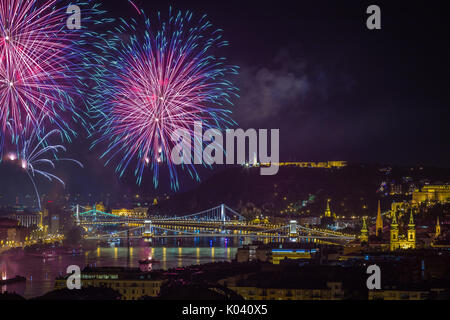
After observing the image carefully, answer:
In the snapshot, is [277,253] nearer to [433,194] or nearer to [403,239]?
[403,239]

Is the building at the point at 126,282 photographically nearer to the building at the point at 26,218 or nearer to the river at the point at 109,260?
the river at the point at 109,260

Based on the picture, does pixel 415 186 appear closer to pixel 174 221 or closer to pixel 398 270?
pixel 174 221

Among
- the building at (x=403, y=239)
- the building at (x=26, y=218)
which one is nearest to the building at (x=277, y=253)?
the building at (x=403, y=239)

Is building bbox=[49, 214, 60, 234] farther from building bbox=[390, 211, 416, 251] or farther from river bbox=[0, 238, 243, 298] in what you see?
building bbox=[390, 211, 416, 251]

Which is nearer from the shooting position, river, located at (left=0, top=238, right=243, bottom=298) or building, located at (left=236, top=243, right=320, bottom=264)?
river, located at (left=0, top=238, right=243, bottom=298)

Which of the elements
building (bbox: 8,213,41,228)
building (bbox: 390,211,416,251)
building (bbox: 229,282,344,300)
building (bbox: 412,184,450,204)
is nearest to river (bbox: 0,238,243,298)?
building (bbox: 229,282,344,300)

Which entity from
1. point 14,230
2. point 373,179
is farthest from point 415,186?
point 14,230

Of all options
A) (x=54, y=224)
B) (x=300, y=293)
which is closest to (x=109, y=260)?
(x=300, y=293)
